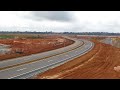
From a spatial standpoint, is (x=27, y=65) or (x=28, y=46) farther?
(x=28, y=46)

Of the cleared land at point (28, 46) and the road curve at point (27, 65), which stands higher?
the road curve at point (27, 65)

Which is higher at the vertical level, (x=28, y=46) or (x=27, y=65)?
(x=27, y=65)

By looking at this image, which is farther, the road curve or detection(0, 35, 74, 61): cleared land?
detection(0, 35, 74, 61): cleared land

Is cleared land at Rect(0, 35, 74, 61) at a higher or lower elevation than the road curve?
lower

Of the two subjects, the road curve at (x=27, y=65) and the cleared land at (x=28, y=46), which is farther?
the cleared land at (x=28, y=46)
